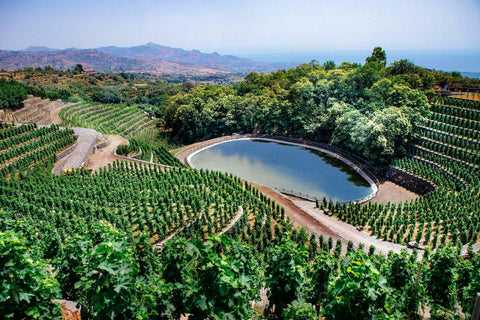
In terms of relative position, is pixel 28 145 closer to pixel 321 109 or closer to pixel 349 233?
pixel 349 233

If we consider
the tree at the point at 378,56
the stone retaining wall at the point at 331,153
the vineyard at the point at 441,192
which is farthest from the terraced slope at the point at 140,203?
the tree at the point at 378,56

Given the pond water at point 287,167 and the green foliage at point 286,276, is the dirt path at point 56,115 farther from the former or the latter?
the green foliage at point 286,276

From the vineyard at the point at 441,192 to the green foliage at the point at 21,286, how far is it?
14899 mm

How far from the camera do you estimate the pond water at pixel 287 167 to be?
27109 mm

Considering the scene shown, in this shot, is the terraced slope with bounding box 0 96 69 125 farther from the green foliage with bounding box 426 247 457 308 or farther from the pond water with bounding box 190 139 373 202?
the green foliage with bounding box 426 247 457 308

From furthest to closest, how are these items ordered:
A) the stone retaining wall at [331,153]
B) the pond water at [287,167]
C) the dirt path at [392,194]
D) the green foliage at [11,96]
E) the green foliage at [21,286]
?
the green foliage at [11,96] → the stone retaining wall at [331,153] → the pond water at [287,167] → the dirt path at [392,194] → the green foliage at [21,286]

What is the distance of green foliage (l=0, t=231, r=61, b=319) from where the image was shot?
643cm

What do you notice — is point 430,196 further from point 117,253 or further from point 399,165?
point 117,253

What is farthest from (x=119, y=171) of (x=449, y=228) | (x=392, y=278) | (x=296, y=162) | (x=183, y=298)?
(x=449, y=228)

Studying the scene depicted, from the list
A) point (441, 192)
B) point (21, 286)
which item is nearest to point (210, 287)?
point (21, 286)

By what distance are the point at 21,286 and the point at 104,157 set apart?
88.6ft

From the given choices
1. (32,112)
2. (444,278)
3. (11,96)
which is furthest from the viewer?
(32,112)

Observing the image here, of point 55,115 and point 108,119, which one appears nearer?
point 55,115

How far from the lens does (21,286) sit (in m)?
6.73
